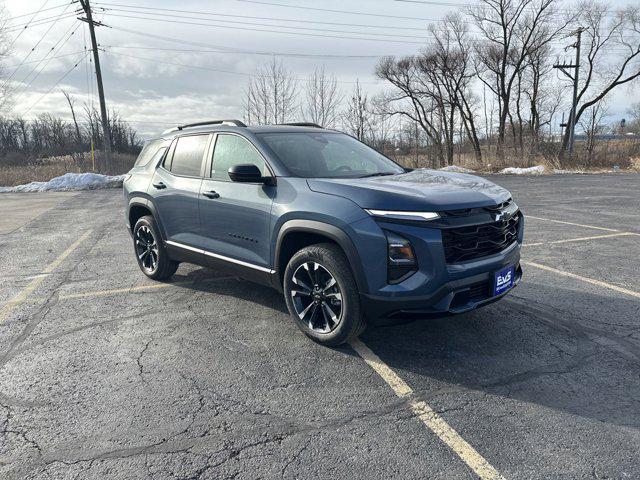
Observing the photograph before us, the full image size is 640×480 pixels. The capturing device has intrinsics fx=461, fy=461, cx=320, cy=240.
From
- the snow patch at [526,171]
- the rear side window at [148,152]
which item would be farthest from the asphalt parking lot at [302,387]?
the snow patch at [526,171]

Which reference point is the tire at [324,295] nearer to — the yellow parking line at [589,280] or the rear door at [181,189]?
the rear door at [181,189]

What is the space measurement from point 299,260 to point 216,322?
1199 mm

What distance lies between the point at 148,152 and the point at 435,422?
479 centimetres

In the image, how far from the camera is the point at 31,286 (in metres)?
5.68

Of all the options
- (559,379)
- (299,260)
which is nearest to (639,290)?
(559,379)

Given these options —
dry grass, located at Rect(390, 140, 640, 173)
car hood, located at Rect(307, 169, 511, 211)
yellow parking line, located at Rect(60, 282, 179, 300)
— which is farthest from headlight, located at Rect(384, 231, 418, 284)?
dry grass, located at Rect(390, 140, 640, 173)

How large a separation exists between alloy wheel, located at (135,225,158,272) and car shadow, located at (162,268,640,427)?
1.58 meters

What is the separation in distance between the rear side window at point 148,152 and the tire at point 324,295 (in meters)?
2.95

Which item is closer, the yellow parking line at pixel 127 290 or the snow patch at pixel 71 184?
the yellow parking line at pixel 127 290

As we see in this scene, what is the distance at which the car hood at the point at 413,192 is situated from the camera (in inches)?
127

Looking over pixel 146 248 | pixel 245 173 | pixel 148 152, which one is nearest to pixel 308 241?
pixel 245 173

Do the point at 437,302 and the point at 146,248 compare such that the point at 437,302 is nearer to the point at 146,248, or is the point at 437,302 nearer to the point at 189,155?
the point at 189,155

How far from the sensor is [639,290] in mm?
4984

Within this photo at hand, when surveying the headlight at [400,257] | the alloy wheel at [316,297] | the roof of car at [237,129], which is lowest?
the alloy wheel at [316,297]
